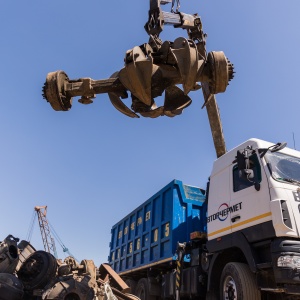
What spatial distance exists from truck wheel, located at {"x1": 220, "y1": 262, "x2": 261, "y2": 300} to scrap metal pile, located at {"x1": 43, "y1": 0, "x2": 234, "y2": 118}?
8.09 feet

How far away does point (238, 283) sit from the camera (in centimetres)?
479

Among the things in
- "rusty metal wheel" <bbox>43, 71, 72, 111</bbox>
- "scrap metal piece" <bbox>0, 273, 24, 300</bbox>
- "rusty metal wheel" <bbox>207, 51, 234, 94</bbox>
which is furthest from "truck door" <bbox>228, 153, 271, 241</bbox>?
"scrap metal piece" <bbox>0, 273, 24, 300</bbox>

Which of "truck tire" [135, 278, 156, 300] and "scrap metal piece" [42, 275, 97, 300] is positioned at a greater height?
"truck tire" [135, 278, 156, 300]

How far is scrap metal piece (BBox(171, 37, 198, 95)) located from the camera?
11.0 ft

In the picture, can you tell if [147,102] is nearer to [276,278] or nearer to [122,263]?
[276,278]

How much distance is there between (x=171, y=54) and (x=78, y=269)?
453cm

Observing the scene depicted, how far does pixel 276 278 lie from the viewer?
14.0 feet

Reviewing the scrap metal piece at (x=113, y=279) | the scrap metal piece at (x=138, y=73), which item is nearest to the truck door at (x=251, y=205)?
the scrap metal piece at (x=138, y=73)

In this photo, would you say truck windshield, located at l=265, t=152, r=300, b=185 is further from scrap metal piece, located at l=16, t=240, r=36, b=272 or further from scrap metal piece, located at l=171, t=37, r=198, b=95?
scrap metal piece, located at l=16, t=240, r=36, b=272

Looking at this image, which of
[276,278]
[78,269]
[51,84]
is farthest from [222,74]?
[78,269]

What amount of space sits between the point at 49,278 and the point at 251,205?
13.1ft

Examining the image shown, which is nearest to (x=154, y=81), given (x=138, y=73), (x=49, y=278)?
(x=138, y=73)

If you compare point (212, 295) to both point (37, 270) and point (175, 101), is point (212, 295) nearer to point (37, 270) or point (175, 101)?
point (175, 101)

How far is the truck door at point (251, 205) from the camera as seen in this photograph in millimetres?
4703
